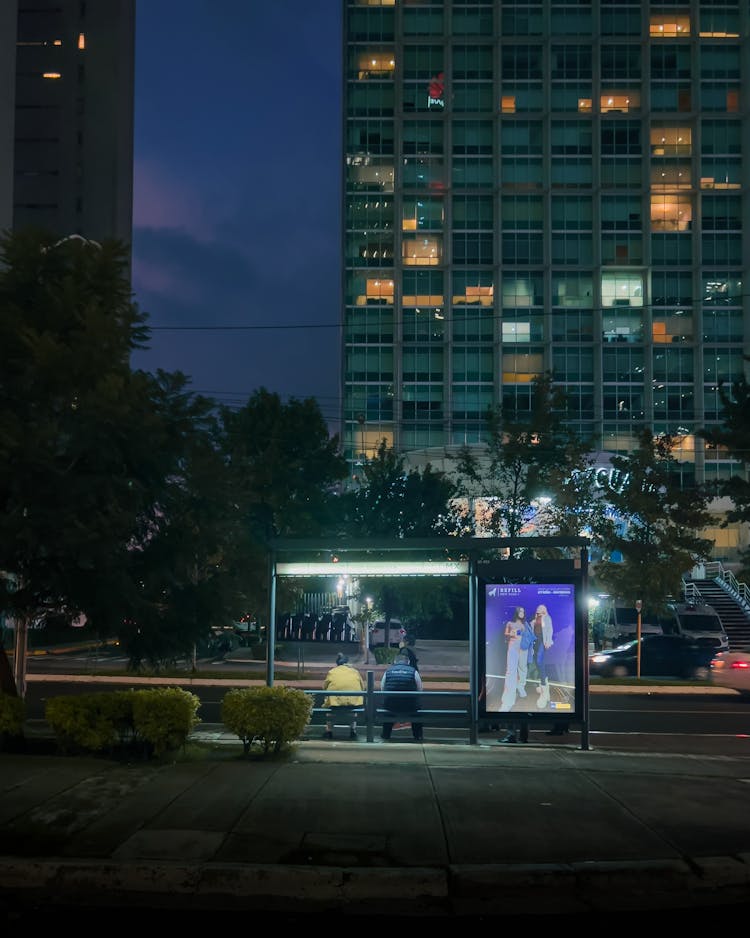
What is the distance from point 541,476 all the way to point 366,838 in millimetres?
24710

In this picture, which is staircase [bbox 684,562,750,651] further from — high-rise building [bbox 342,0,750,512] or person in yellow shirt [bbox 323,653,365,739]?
high-rise building [bbox 342,0,750,512]

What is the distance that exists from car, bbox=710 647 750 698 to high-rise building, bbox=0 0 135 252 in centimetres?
5954

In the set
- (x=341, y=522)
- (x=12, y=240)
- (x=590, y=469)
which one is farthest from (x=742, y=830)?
(x=341, y=522)

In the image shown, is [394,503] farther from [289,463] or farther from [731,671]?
[731,671]

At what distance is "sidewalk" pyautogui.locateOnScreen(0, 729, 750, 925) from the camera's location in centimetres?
766

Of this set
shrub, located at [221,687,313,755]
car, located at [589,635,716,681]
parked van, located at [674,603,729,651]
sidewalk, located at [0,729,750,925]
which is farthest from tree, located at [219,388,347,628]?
sidewalk, located at [0,729,750,925]

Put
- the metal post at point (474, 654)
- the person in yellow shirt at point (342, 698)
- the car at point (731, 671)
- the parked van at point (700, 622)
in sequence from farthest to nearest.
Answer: the parked van at point (700, 622) < the car at point (731, 671) < the person in yellow shirt at point (342, 698) < the metal post at point (474, 654)

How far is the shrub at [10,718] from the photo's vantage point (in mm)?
12477

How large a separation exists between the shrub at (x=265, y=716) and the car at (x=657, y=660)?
828 inches

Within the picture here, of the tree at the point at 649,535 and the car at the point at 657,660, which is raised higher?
the tree at the point at 649,535

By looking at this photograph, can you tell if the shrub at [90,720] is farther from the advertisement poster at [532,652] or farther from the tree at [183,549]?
the advertisement poster at [532,652]

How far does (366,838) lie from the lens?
344 inches

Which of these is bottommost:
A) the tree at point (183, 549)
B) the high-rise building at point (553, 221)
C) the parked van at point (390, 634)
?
the parked van at point (390, 634)

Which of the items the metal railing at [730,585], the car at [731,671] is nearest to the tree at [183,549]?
the car at [731,671]
